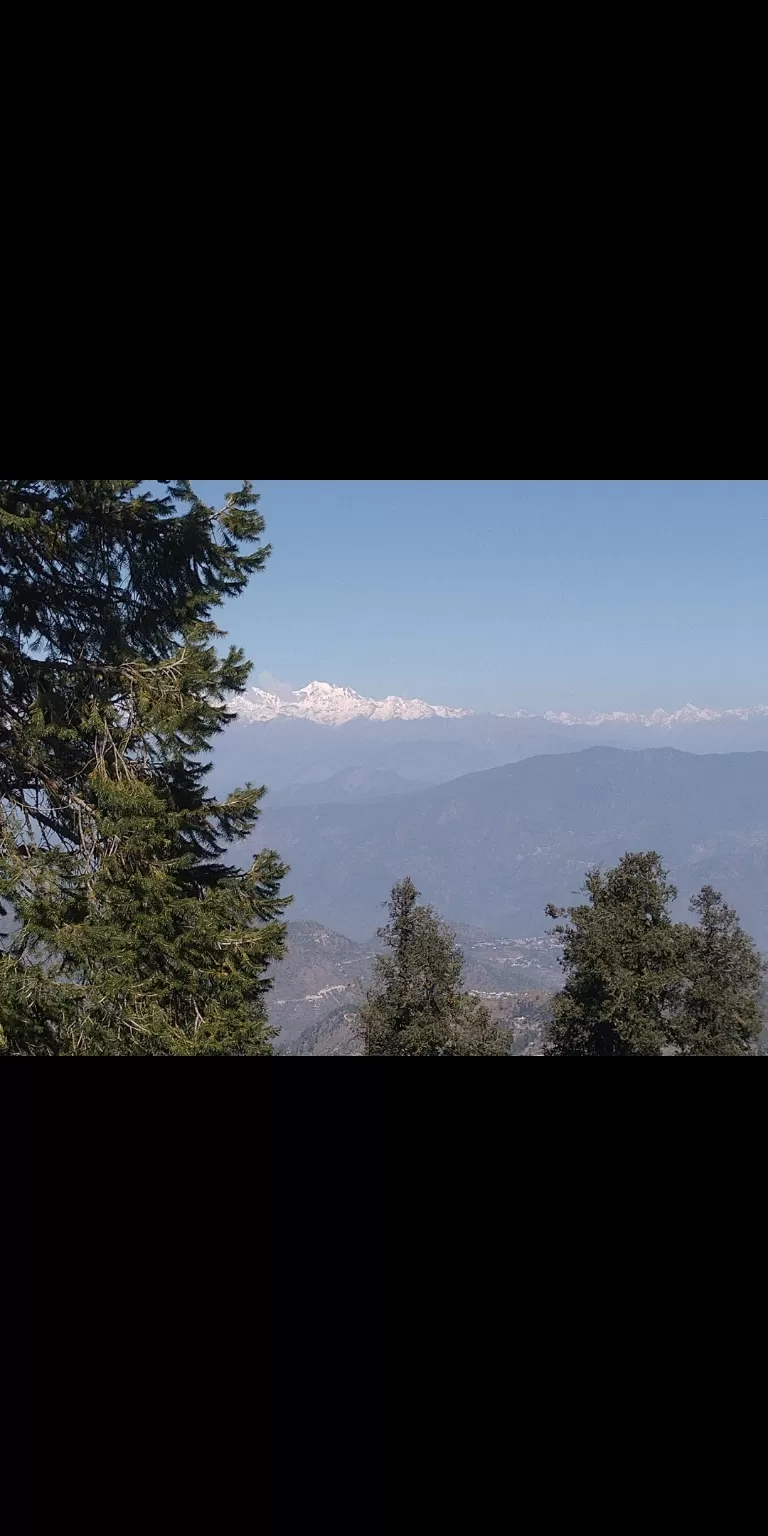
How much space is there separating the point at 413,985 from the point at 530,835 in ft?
328

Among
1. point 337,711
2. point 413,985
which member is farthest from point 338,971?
point 337,711

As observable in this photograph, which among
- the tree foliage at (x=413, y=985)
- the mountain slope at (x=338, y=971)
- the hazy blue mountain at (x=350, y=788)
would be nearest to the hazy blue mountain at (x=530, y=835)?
the hazy blue mountain at (x=350, y=788)

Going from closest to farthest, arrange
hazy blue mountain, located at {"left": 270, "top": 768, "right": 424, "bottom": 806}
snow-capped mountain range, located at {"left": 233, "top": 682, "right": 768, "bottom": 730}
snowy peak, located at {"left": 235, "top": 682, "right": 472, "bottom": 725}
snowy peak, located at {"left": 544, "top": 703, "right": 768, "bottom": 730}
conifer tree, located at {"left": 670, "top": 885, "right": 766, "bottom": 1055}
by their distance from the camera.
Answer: conifer tree, located at {"left": 670, "top": 885, "right": 766, "bottom": 1055} → hazy blue mountain, located at {"left": 270, "top": 768, "right": 424, "bottom": 806} → snowy peak, located at {"left": 235, "top": 682, "right": 472, "bottom": 725} → snow-capped mountain range, located at {"left": 233, "top": 682, "right": 768, "bottom": 730} → snowy peak, located at {"left": 544, "top": 703, "right": 768, "bottom": 730}

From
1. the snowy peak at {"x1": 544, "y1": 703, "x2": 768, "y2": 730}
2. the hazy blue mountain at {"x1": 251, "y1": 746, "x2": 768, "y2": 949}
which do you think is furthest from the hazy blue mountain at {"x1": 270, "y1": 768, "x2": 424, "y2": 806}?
the snowy peak at {"x1": 544, "y1": 703, "x2": 768, "y2": 730}

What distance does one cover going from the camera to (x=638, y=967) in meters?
16.9

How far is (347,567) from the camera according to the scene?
3851 inches

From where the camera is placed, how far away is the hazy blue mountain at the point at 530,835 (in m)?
98.1

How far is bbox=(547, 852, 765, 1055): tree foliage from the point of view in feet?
54.9

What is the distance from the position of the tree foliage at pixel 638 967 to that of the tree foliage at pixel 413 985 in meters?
1.64

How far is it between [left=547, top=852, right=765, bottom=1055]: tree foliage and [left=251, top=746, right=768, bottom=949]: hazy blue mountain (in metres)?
68.0

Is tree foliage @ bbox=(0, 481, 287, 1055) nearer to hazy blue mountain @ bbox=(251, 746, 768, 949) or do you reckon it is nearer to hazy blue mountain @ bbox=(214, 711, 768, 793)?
hazy blue mountain @ bbox=(251, 746, 768, 949)
